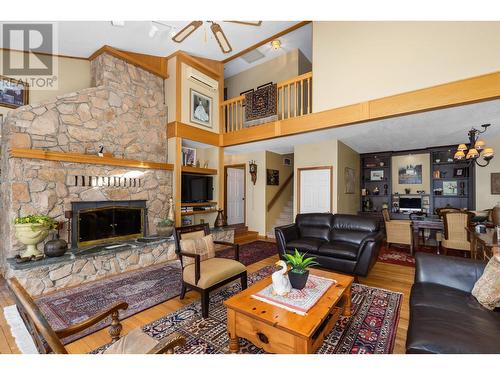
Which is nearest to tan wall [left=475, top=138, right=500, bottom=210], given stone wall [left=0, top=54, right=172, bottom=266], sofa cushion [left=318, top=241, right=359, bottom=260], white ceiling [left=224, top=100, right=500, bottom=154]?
white ceiling [left=224, top=100, right=500, bottom=154]

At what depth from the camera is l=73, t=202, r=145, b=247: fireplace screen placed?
3.60 metres

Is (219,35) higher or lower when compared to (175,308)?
higher

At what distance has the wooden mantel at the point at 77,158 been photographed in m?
3.07

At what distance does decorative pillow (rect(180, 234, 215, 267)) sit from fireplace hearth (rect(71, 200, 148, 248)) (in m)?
1.94

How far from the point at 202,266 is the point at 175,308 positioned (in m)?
0.52

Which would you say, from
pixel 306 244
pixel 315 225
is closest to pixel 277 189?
pixel 315 225

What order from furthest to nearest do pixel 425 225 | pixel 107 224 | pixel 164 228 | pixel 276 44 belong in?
pixel 276 44
pixel 425 225
pixel 164 228
pixel 107 224

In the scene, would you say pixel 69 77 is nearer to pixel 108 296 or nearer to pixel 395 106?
pixel 108 296

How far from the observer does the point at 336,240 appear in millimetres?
3785

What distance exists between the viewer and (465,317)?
1508 mm
